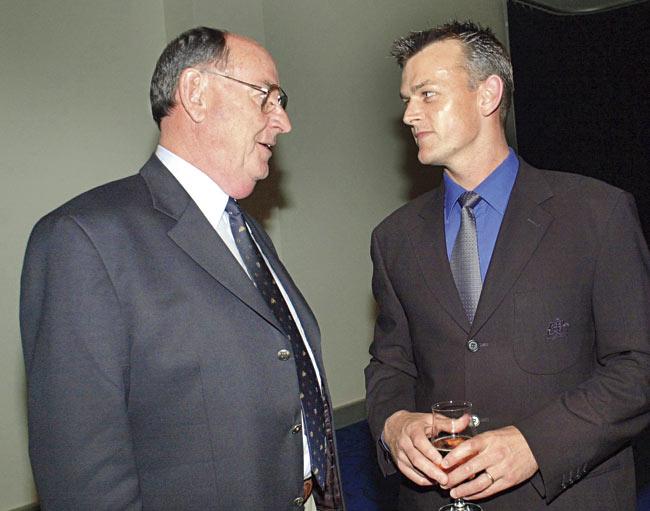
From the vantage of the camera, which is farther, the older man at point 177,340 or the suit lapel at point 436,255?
the suit lapel at point 436,255

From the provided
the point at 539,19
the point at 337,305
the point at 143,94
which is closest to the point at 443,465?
the point at 143,94

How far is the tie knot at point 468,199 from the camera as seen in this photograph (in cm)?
213

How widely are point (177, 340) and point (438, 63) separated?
1181mm

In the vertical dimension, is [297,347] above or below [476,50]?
below

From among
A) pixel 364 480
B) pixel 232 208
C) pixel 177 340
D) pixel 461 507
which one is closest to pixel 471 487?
pixel 461 507

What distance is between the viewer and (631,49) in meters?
6.89

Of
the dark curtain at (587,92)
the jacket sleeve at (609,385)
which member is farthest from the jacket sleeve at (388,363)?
the dark curtain at (587,92)

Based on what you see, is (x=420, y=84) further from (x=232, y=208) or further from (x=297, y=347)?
(x=297, y=347)

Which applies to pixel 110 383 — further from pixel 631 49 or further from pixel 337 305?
pixel 631 49

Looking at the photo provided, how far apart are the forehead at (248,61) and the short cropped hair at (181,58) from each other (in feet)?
0.07

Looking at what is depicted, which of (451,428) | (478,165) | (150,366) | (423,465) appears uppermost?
(478,165)

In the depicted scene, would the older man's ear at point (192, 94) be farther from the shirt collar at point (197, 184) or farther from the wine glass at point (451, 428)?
the wine glass at point (451, 428)

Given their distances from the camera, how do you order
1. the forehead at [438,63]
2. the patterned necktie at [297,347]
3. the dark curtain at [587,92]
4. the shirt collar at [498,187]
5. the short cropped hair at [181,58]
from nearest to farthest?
1. the patterned necktie at [297,347]
2. the short cropped hair at [181,58]
3. the shirt collar at [498,187]
4. the forehead at [438,63]
5. the dark curtain at [587,92]

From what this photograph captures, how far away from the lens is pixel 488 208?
6.96ft
